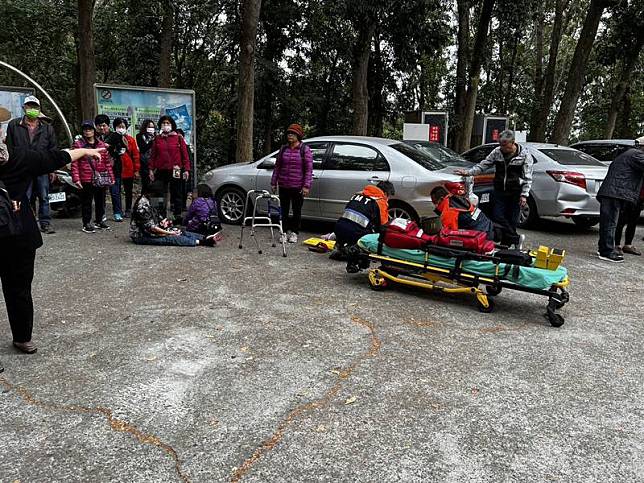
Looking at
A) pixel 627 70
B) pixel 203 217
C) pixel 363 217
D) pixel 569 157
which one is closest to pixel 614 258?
pixel 569 157

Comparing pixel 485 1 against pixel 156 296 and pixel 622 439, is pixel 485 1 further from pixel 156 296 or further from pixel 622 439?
pixel 622 439

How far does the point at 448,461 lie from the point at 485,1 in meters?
16.7

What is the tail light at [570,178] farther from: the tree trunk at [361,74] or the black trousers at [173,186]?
the tree trunk at [361,74]

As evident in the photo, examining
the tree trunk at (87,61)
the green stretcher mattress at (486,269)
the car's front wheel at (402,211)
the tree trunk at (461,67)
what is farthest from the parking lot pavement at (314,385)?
the tree trunk at (461,67)

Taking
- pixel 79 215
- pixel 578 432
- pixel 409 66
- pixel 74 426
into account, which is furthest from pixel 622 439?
pixel 409 66

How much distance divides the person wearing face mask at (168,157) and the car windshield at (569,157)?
20.3 feet

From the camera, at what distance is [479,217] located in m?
5.74

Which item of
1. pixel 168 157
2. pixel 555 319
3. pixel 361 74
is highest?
pixel 361 74

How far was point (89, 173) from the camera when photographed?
26.9ft

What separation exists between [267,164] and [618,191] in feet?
17.0

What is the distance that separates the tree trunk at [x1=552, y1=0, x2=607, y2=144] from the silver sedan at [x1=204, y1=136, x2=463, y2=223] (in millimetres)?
7295

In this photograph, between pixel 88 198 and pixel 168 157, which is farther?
pixel 168 157

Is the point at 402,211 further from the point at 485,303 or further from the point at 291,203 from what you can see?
the point at 485,303

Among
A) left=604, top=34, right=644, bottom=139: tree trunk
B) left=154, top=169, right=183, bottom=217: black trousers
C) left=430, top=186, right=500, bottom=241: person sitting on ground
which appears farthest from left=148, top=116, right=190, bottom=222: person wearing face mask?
left=604, top=34, right=644, bottom=139: tree trunk
